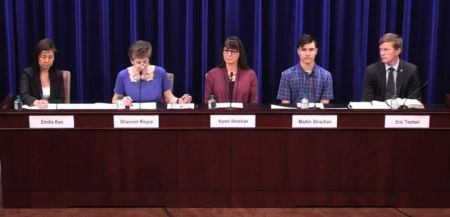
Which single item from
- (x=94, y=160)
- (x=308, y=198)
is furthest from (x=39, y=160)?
(x=308, y=198)

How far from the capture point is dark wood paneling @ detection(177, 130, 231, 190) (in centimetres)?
339

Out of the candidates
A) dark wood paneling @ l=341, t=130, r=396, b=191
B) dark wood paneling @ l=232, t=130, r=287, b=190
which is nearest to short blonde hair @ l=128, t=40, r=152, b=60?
dark wood paneling @ l=232, t=130, r=287, b=190

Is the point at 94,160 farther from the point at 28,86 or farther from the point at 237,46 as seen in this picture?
the point at 237,46

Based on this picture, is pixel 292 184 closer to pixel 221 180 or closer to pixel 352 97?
pixel 221 180

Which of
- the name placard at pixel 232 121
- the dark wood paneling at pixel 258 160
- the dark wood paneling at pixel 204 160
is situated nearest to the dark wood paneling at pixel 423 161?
the dark wood paneling at pixel 258 160

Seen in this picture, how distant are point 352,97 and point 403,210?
1.96 m

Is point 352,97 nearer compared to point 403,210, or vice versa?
point 403,210

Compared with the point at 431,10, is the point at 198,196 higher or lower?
lower

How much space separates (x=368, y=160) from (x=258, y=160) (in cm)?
65

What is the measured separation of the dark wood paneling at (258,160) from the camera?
3395 millimetres

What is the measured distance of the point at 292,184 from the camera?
3.46m

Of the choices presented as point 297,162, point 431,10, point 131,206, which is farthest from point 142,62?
point 431,10

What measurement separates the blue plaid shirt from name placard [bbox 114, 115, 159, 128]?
3.90ft

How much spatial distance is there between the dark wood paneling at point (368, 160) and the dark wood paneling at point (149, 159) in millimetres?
1028
